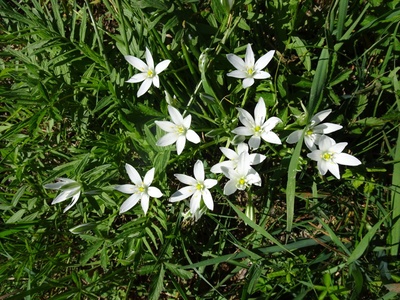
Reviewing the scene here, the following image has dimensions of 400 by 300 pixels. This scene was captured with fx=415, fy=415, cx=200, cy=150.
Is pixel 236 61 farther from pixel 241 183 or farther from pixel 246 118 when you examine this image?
pixel 241 183

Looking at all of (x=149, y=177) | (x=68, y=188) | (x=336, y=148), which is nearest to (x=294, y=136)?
(x=336, y=148)

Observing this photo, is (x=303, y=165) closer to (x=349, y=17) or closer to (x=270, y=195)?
(x=270, y=195)

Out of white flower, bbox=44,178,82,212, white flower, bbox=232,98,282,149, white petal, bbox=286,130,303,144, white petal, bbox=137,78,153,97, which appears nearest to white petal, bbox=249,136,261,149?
white flower, bbox=232,98,282,149

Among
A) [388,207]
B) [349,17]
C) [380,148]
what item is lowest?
[388,207]

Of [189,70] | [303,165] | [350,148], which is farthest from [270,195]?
[189,70]

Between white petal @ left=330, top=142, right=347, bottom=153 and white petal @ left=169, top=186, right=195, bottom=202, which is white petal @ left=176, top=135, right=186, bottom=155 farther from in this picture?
white petal @ left=330, top=142, right=347, bottom=153

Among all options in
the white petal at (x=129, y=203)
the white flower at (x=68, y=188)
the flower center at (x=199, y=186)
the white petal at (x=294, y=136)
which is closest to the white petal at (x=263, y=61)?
the white petal at (x=294, y=136)
